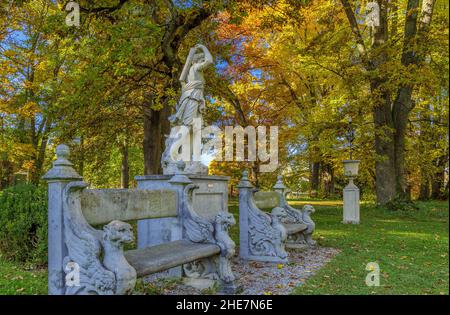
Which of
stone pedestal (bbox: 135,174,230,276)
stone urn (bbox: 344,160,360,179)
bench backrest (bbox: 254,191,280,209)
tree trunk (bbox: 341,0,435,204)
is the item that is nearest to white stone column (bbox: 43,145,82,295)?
stone pedestal (bbox: 135,174,230,276)

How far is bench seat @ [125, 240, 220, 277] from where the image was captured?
358 centimetres

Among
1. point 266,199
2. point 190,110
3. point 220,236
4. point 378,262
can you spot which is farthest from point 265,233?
point 190,110

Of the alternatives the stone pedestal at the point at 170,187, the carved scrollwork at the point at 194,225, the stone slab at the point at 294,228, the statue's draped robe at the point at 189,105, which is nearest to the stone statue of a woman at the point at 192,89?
the statue's draped robe at the point at 189,105

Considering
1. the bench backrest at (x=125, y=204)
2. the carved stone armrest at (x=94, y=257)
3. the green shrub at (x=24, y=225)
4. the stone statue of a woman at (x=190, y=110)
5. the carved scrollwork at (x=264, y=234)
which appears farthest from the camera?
the stone statue of a woman at (x=190, y=110)

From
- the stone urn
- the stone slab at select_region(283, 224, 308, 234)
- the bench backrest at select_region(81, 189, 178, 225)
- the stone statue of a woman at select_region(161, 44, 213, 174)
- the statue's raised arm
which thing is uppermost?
the statue's raised arm

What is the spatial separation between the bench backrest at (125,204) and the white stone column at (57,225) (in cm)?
24

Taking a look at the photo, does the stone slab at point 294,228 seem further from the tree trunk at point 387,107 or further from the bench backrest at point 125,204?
the tree trunk at point 387,107

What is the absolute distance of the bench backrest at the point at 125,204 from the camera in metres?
3.72

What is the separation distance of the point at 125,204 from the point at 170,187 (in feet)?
6.00

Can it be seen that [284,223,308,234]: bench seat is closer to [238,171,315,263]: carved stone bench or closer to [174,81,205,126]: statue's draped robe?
[238,171,315,263]: carved stone bench

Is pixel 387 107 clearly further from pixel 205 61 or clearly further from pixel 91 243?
pixel 91 243

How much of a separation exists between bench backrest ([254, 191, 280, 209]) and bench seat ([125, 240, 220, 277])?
2.63 meters

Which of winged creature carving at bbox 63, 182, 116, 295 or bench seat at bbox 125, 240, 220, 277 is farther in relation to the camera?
bench seat at bbox 125, 240, 220, 277

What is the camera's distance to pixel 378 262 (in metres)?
6.33
